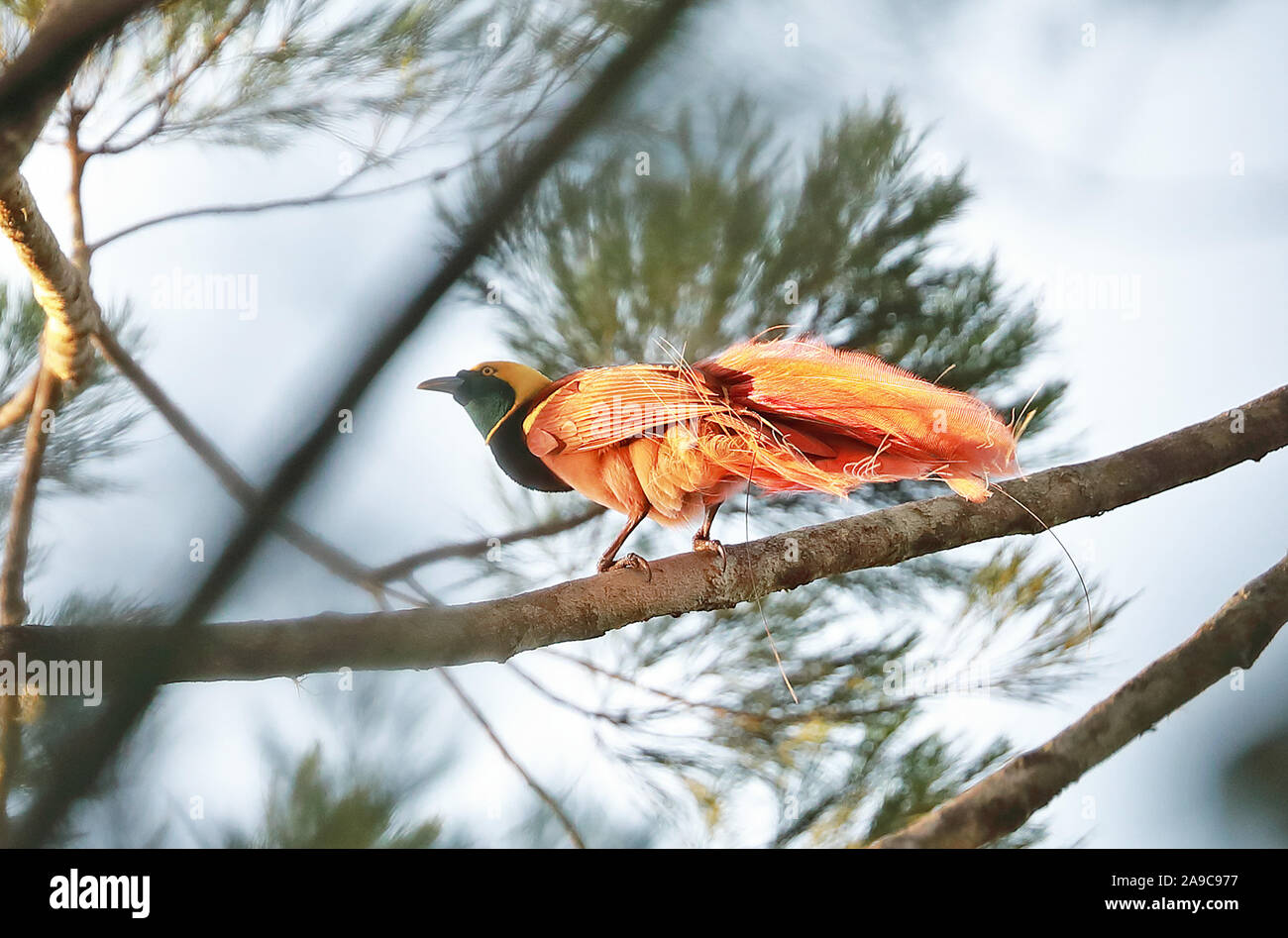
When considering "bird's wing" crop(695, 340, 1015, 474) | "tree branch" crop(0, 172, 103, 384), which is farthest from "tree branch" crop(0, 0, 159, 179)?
"bird's wing" crop(695, 340, 1015, 474)

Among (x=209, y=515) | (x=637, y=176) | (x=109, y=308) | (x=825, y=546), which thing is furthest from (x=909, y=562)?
(x=109, y=308)

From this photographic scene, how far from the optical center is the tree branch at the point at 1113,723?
640mm

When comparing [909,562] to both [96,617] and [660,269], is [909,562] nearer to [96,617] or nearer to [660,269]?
[660,269]

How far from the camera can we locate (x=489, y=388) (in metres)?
0.73

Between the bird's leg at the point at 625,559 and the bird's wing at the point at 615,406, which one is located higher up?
the bird's wing at the point at 615,406

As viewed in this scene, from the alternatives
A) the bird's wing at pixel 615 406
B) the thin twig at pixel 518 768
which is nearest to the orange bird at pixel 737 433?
the bird's wing at pixel 615 406

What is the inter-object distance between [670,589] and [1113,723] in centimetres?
32

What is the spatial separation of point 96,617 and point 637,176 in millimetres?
490

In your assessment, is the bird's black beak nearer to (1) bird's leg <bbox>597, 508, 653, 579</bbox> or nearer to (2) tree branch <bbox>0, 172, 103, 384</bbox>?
(1) bird's leg <bbox>597, 508, 653, 579</bbox>

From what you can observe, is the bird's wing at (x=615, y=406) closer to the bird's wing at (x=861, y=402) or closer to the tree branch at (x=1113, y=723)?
the bird's wing at (x=861, y=402)

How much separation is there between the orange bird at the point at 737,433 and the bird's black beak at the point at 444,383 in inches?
1.7

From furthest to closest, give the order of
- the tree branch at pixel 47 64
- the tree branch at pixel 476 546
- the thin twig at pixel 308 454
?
the tree branch at pixel 476 546
the tree branch at pixel 47 64
the thin twig at pixel 308 454

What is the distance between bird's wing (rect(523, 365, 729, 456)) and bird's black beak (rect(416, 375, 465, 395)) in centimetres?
6
